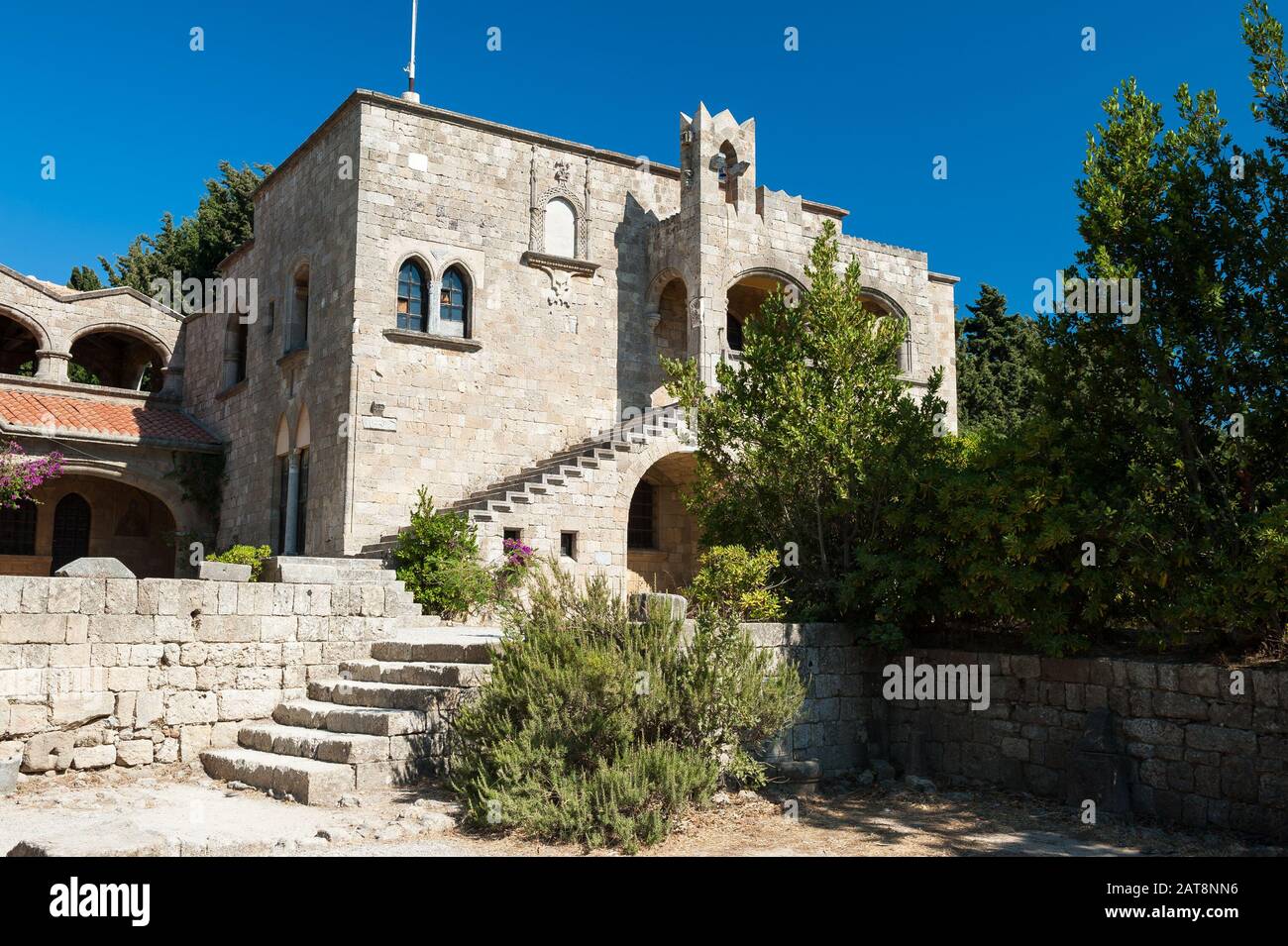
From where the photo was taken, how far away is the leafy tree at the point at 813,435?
11406mm

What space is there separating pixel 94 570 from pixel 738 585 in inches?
254

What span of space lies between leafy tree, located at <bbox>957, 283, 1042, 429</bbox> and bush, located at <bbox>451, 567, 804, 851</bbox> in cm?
2016

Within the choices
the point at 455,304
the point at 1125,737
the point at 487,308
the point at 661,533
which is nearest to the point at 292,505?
the point at 455,304

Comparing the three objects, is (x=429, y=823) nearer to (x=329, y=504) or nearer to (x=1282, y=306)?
(x=1282, y=306)

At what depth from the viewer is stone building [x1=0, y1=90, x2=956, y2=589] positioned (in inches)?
669

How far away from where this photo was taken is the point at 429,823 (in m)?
7.23

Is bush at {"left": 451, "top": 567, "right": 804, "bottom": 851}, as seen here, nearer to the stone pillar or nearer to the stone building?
the stone building

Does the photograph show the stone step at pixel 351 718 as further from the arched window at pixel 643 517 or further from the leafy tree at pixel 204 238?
the leafy tree at pixel 204 238

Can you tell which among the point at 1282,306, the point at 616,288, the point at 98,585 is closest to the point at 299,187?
the point at 616,288

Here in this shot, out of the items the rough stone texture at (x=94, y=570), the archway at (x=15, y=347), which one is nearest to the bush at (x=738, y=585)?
the rough stone texture at (x=94, y=570)

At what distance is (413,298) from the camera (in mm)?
17875

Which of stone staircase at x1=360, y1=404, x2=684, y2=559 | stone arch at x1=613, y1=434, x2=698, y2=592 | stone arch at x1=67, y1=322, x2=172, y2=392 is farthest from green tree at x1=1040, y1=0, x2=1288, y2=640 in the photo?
stone arch at x1=67, y1=322, x2=172, y2=392

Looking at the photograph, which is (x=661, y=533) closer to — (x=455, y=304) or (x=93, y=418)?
(x=455, y=304)
